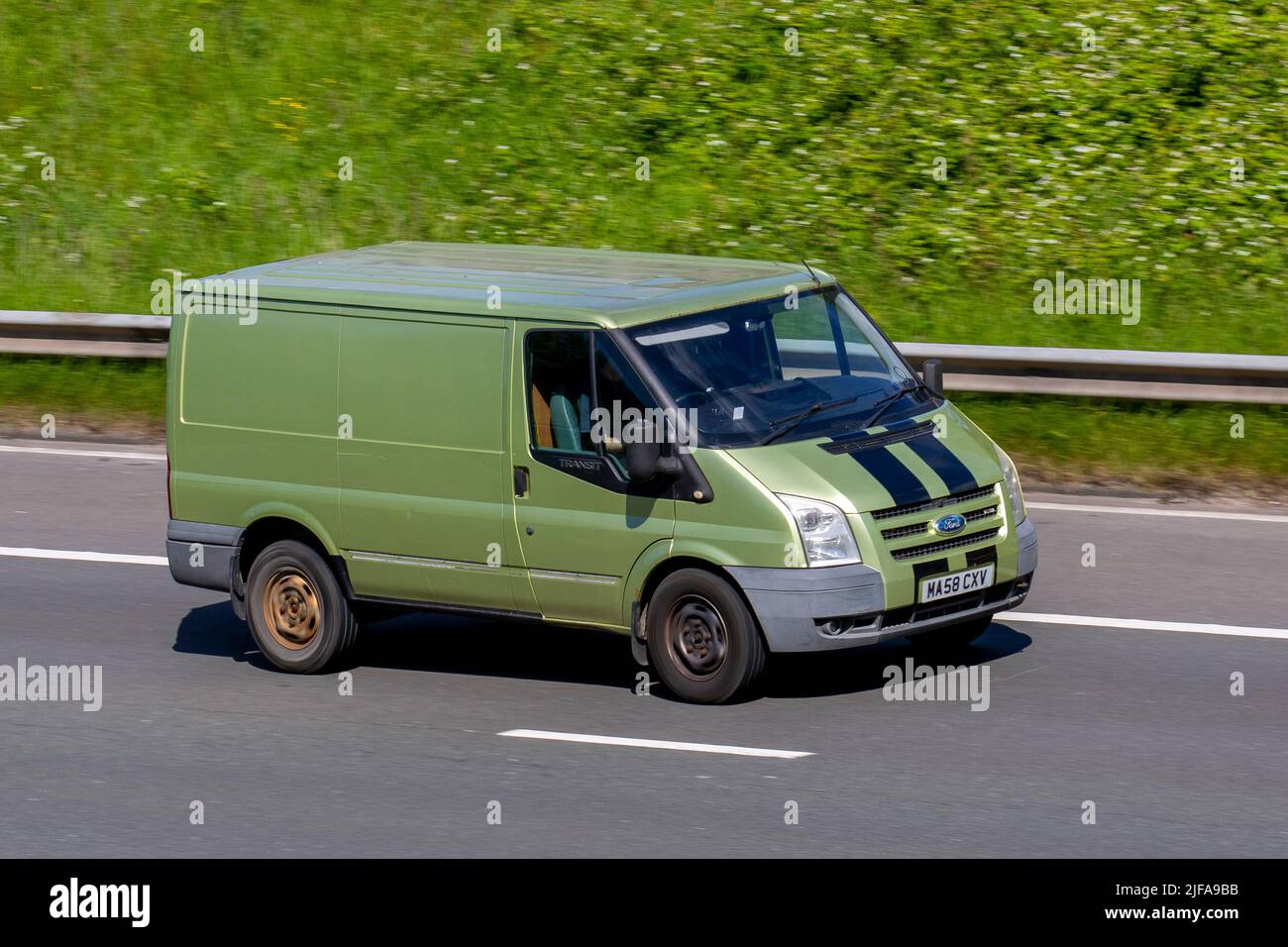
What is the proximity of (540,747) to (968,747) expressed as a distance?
5.97 feet

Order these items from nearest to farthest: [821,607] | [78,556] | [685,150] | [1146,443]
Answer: [821,607] < [78,556] < [1146,443] < [685,150]

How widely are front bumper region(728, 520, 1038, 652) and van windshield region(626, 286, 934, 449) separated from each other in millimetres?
645

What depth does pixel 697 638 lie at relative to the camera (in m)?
8.60

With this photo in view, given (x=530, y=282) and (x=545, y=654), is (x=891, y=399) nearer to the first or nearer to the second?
(x=530, y=282)

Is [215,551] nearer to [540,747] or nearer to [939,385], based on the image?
[540,747]

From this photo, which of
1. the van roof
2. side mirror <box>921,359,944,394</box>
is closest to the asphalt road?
side mirror <box>921,359,944,394</box>

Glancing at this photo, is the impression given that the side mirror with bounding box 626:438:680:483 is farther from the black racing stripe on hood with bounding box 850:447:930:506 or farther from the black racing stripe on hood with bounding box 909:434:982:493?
the black racing stripe on hood with bounding box 909:434:982:493

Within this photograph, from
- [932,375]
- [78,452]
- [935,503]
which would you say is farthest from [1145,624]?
[78,452]

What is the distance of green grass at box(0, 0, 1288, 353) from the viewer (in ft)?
54.3

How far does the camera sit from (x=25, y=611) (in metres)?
10.7

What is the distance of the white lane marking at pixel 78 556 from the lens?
11.8m

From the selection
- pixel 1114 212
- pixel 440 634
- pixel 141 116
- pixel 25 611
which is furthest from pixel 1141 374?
pixel 141 116

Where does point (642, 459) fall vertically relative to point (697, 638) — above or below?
above

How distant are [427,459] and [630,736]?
5.64 feet
